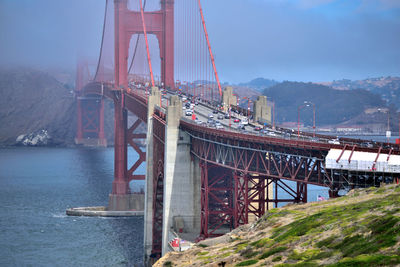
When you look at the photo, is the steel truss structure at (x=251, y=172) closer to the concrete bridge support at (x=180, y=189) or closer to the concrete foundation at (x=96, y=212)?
the concrete bridge support at (x=180, y=189)

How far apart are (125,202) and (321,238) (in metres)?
65.1

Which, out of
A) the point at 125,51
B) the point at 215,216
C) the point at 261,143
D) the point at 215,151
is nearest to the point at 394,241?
the point at 261,143

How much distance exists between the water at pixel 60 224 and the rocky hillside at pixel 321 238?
29040 millimetres

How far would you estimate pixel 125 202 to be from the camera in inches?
3615

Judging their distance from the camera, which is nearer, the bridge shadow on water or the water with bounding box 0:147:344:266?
the water with bounding box 0:147:344:266

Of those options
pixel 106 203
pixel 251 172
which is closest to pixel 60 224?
pixel 106 203

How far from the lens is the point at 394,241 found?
23391 millimetres

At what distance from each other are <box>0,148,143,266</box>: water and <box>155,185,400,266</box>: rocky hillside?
29.0 meters

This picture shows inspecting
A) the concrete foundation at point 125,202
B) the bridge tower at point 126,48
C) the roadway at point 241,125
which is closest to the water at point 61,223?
the concrete foundation at point 125,202

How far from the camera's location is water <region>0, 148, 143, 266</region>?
66750 mm

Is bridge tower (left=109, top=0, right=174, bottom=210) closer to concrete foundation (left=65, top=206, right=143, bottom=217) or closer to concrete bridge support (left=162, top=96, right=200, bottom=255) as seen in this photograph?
concrete foundation (left=65, top=206, right=143, bottom=217)

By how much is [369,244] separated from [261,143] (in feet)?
59.8

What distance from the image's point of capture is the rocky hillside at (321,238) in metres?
24.2

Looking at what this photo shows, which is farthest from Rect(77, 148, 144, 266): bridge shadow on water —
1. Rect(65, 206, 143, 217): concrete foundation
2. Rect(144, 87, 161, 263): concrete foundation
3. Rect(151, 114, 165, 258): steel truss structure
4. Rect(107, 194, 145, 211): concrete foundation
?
Rect(107, 194, 145, 211): concrete foundation
